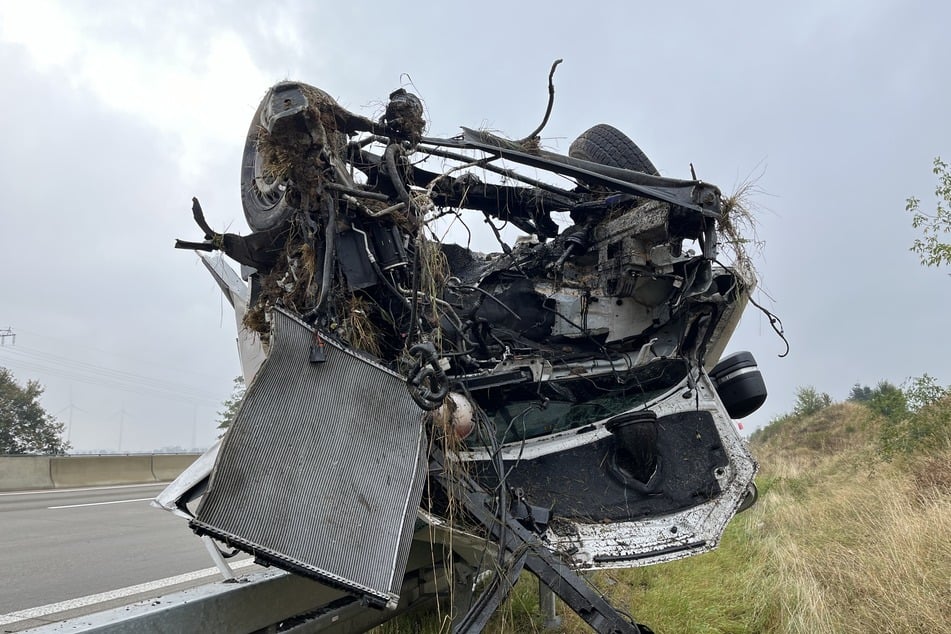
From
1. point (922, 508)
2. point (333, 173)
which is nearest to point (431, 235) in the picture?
point (333, 173)

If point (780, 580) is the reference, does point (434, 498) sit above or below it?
above

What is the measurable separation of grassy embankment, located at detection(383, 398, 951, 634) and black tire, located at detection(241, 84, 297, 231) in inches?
86.1

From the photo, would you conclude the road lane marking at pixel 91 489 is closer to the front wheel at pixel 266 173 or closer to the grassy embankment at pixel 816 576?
the front wheel at pixel 266 173

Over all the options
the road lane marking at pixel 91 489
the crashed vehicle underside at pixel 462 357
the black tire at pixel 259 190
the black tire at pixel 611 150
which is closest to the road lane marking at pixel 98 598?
the crashed vehicle underside at pixel 462 357

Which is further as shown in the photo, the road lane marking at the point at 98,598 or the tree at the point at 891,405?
the tree at the point at 891,405

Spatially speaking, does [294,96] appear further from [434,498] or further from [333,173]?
[434,498]

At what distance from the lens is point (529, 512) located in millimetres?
2758

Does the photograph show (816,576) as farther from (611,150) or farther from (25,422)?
(25,422)

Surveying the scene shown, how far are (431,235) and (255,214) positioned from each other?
937 mm

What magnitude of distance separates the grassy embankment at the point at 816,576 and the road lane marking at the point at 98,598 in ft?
6.63

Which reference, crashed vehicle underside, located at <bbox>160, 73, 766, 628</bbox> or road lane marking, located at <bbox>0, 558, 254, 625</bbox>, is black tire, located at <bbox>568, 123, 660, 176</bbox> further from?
road lane marking, located at <bbox>0, 558, 254, 625</bbox>

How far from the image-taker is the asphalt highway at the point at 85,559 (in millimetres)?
3924

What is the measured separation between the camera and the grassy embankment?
3.39 metres

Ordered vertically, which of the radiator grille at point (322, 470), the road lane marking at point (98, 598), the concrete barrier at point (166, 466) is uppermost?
the concrete barrier at point (166, 466)
